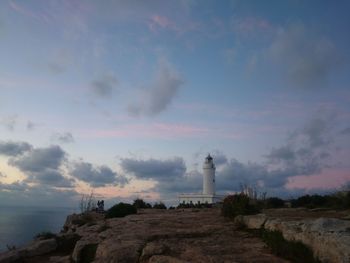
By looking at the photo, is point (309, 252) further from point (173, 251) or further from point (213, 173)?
point (213, 173)

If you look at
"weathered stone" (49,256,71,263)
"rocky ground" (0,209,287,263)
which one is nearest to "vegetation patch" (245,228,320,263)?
"rocky ground" (0,209,287,263)

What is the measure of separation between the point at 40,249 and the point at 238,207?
8.77 meters

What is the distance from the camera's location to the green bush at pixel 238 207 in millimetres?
18067

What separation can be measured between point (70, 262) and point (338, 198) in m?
13.9

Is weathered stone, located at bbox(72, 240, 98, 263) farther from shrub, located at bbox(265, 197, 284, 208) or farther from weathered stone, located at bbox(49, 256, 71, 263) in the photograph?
shrub, located at bbox(265, 197, 284, 208)

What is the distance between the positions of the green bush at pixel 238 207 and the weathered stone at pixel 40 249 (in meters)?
7.92

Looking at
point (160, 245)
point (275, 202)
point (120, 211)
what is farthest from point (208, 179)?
point (160, 245)

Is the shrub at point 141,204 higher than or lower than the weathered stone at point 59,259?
higher

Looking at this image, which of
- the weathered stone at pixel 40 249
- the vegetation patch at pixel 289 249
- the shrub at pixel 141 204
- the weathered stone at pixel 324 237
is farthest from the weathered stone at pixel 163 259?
the shrub at pixel 141 204

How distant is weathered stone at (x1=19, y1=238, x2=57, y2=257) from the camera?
58.2ft

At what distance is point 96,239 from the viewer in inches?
642

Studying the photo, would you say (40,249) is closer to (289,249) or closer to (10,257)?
(10,257)

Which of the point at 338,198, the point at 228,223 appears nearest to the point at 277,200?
the point at 338,198

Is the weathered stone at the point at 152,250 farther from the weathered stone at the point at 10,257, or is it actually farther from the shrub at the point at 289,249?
the weathered stone at the point at 10,257
